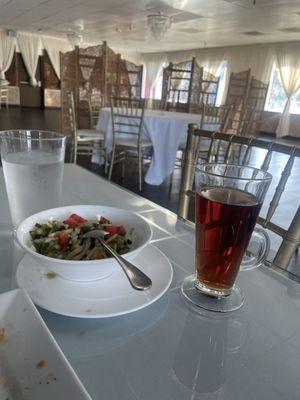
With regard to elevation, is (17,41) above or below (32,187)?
above

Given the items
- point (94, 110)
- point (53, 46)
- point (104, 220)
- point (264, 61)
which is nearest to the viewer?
point (104, 220)

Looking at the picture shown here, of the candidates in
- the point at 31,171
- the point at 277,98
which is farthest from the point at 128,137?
the point at 277,98

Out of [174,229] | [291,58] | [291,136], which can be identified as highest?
[291,58]

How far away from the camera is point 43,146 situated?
0.59 metres

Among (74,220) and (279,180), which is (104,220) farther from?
(279,180)

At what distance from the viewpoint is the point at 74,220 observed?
20.0 inches

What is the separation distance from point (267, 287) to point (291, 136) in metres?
8.76

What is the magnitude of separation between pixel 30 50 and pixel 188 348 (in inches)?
463

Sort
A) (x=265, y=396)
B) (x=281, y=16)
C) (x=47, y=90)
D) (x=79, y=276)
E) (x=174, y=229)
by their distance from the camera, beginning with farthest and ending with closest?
1. (x=47, y=90)
2. (x=281, y=16)
3. (x=174, y=229)
4. (x=79, y=276)
5. (x=265, y=396)

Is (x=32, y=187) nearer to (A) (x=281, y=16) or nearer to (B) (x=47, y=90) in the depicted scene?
(A) (x=281, y=16)

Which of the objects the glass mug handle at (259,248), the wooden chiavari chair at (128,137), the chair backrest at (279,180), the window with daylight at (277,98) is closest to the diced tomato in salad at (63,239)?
the glass mug handle at (259,248)

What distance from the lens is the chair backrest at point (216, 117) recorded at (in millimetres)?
3256

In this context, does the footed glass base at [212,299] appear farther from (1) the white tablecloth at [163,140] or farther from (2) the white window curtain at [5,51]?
(2) the white window curtain at [5,51]

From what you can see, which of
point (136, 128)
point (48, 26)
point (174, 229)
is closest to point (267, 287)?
point (174, 229)
